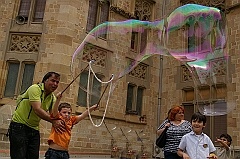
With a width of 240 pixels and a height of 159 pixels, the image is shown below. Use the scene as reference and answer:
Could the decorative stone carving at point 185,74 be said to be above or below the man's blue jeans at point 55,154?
above

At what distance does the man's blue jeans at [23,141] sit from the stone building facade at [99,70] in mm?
6304

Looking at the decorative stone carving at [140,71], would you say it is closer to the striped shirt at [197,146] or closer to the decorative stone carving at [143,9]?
the decorative stone carving at [143,9]

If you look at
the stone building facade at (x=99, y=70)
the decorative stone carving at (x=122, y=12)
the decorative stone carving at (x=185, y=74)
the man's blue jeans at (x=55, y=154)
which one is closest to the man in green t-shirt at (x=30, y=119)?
the man's blue jeans at (x=55, y=154)

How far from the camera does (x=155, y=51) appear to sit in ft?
22.1

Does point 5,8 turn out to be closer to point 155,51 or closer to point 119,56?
point 119,56

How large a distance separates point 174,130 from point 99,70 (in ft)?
26.9

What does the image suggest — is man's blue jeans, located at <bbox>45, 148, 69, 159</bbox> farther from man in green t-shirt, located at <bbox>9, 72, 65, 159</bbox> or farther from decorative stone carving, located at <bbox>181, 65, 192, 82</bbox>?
decorative stone carving, located at <bbox>181, 65, 192, 82</bbox>

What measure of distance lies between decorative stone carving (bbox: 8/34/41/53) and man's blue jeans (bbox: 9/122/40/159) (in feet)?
27.4

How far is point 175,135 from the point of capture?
170 inches

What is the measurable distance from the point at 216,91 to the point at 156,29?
6624 millimetres

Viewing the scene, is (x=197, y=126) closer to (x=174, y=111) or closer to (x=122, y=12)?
(x=174, y=111)

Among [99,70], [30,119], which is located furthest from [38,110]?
[99,70]

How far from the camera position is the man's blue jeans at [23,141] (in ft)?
11.6

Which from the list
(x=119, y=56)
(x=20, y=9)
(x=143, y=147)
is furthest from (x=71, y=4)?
(x=143, y=147)
